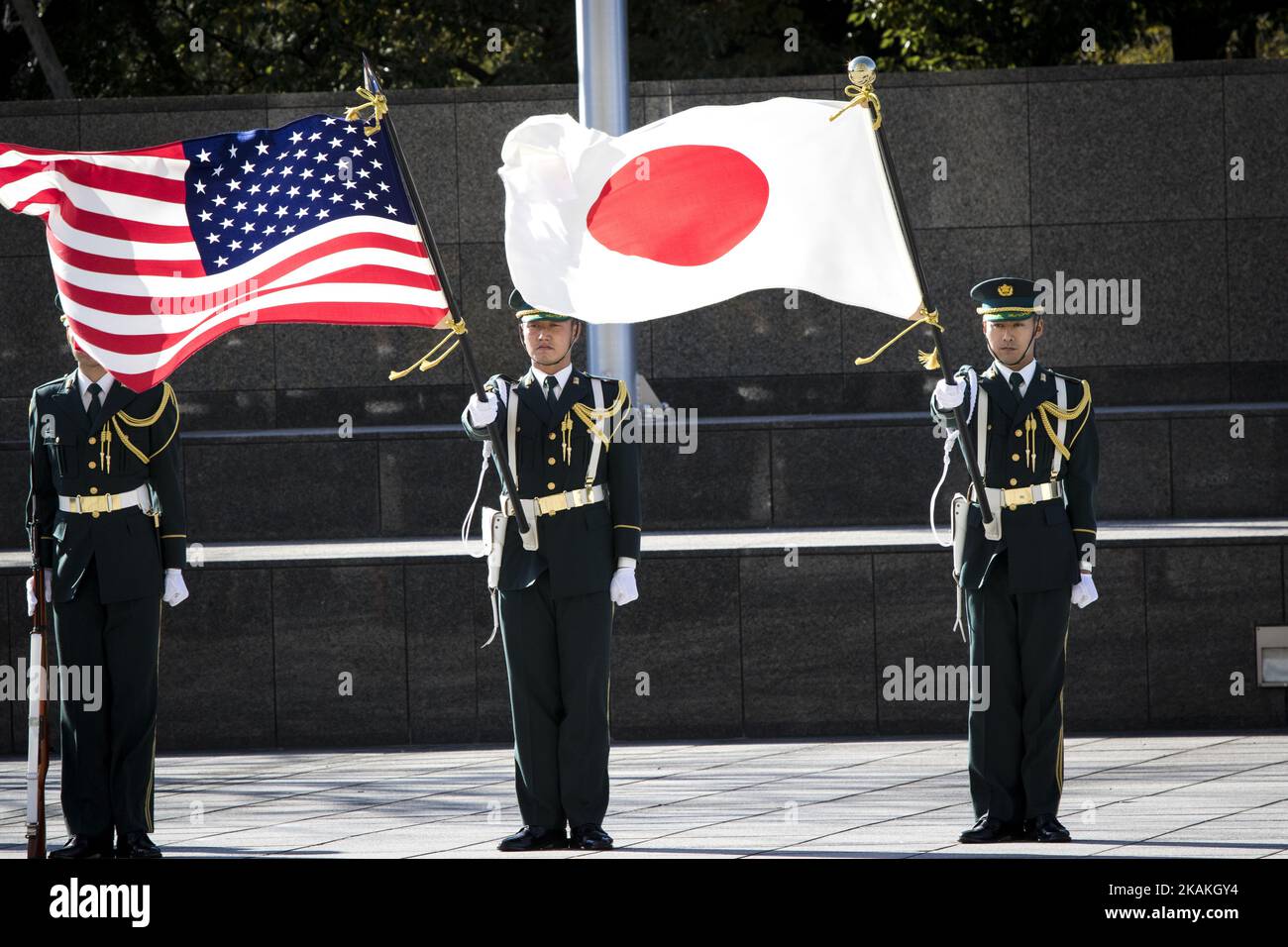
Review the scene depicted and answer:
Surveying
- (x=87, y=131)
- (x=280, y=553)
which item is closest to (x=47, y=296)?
(x=87, y=131)

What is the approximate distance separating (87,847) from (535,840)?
6.33 feet

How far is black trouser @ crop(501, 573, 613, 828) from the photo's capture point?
8070mm

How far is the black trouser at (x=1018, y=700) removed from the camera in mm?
7992

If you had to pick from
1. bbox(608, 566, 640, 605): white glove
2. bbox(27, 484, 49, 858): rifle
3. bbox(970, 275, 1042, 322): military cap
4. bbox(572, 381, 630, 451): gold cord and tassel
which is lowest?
bbox(27, 484, 49, 858): rifle

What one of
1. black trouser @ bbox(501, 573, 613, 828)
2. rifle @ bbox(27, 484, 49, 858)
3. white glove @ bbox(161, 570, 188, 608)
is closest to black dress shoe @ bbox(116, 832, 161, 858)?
rifle @ bbox(27, 484, 49, 858)

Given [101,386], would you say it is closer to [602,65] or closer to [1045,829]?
[1045,829]

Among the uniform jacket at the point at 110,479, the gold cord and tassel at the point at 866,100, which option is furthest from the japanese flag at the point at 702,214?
the uniform jacket at the point at 110,479

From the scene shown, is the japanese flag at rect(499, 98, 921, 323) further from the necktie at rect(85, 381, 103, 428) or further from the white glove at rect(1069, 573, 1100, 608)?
the necktie at rect(85, 381, 103, 428)

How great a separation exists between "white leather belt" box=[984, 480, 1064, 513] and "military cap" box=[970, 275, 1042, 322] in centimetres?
71

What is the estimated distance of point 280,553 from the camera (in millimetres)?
11891

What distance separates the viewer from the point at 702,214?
7.58 m

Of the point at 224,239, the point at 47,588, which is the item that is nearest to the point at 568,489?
the point at 224,239

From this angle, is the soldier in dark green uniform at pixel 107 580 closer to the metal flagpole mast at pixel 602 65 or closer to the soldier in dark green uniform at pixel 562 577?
the soldier in dark green uniform at pixel 562 577

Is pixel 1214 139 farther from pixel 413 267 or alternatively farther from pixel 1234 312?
pixel 413 267
